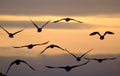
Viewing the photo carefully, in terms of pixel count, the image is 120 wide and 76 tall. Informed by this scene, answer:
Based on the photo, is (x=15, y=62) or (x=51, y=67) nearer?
(x=15, y=62)

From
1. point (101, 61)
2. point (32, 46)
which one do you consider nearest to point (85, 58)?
point (101, 61)

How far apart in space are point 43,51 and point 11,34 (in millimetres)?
2870

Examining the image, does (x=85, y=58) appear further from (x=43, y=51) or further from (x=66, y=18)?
(x=66, y=18)

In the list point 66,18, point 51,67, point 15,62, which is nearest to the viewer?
point 66,18

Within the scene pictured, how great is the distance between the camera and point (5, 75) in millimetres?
33000

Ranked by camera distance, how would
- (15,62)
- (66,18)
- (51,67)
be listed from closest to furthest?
(66,18) < (15,62) < (51,67)

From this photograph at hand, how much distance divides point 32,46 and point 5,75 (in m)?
2.47

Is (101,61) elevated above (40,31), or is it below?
below

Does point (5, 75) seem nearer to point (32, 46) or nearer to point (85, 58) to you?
point (32, 46)

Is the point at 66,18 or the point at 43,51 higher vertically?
the point at 66,18

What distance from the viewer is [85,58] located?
110 feet

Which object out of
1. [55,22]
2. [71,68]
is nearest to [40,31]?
[55,22]

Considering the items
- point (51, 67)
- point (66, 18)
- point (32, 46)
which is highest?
point (66, 18)

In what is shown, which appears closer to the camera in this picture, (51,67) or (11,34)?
(11,34)
